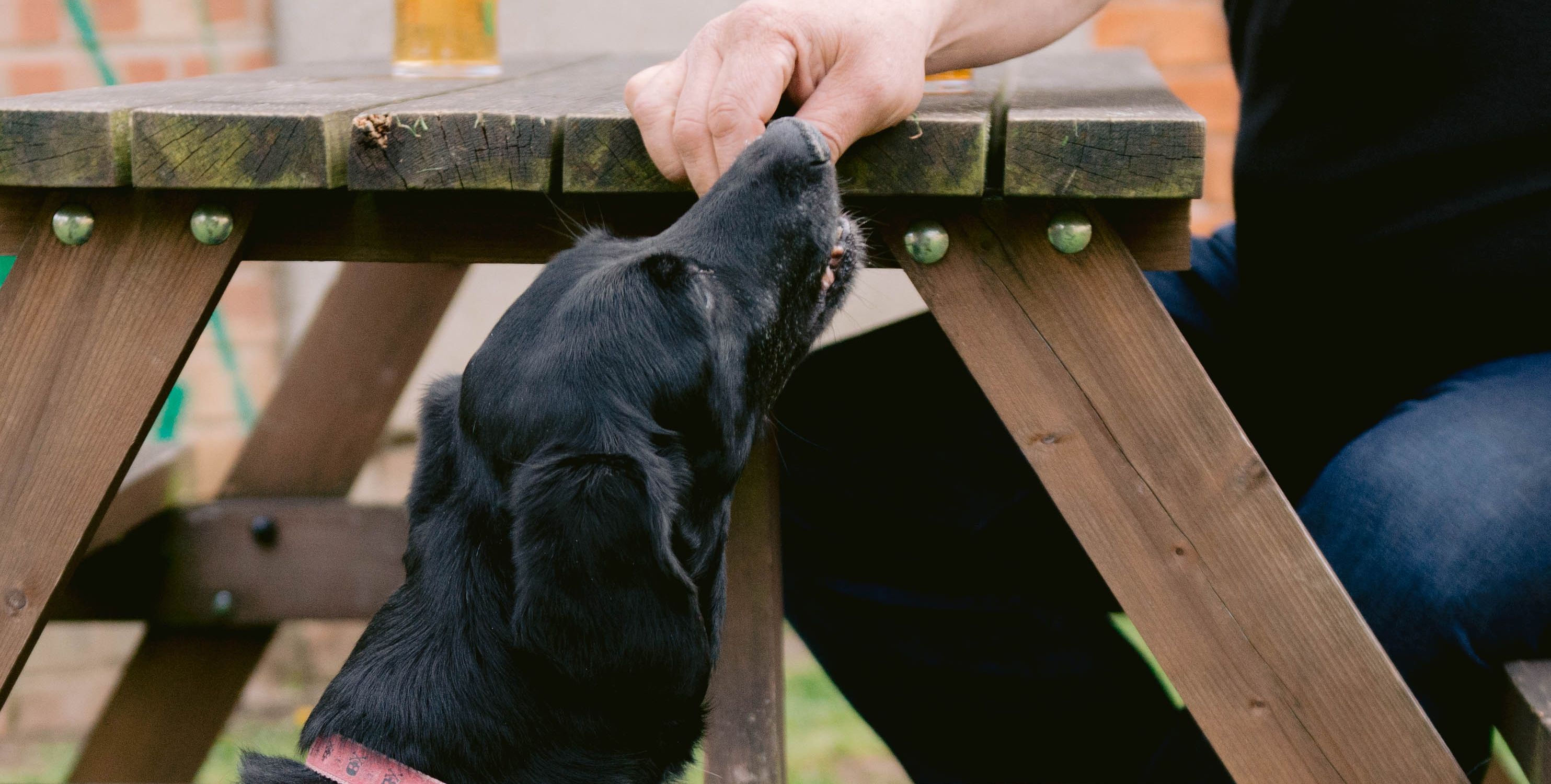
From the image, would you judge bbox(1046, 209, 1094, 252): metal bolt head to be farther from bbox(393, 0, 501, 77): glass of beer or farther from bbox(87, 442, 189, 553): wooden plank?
bbox(87, 442, 189, 553): wooden plank

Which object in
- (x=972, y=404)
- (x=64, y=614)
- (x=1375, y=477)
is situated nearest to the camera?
(x=1375, y=477)

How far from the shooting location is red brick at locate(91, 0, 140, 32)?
3.16 metres

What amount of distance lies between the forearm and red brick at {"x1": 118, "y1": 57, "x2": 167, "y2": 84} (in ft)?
8.00

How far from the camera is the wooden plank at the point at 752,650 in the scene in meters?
1.63

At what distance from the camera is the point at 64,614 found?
237 centimetres

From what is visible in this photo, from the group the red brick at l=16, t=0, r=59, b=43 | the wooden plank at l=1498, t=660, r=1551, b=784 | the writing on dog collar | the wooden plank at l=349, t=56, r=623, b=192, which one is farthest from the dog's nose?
the red brick at l=16, t=0, r=59, b=43

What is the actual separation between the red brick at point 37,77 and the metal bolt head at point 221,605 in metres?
1.49

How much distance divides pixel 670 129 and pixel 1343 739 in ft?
3.19

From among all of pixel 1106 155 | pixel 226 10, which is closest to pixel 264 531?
pixel 226 10

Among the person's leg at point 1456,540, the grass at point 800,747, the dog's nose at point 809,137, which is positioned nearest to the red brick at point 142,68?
the grass at point 800,747

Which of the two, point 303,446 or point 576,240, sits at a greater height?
point 576,240

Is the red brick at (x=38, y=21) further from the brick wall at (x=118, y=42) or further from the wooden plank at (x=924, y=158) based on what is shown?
the wooden plank at (x=924, y=158)

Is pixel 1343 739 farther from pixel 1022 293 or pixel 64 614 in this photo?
pixel 64 614

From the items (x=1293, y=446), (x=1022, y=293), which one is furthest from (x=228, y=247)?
(x=1293, y=446)
